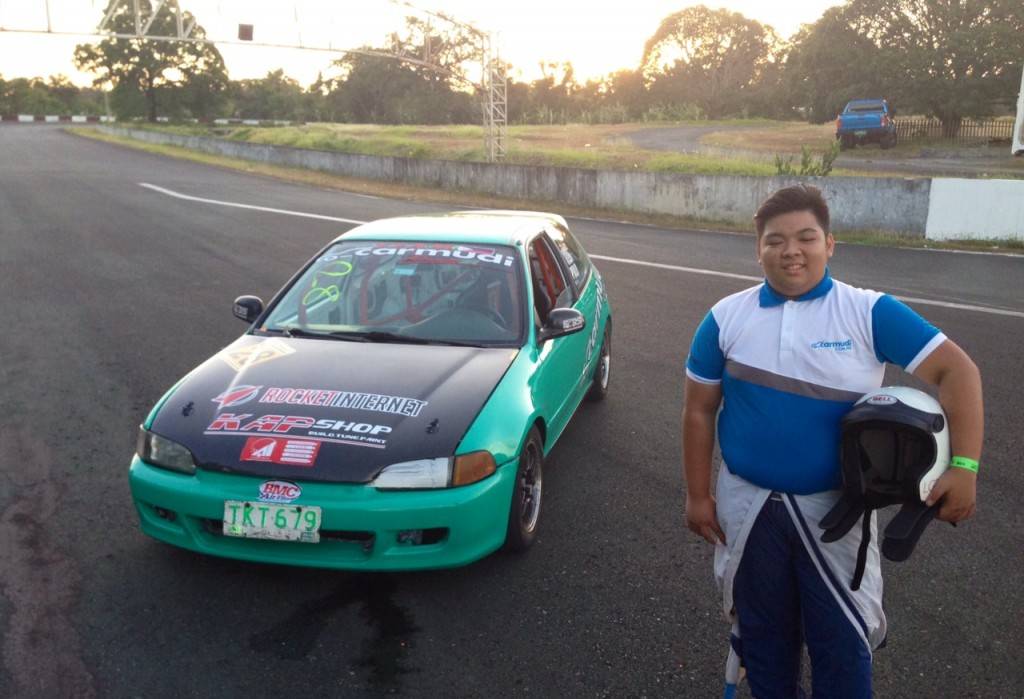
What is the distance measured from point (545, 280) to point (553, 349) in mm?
643

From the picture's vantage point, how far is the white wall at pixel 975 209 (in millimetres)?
14766

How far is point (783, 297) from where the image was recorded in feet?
8.45

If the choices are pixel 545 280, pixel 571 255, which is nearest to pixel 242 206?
pixel 571 255

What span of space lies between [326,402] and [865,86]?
167 feet

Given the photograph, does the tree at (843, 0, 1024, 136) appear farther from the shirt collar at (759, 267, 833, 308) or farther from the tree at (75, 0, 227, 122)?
the tree at (75, 0, 227, 122)

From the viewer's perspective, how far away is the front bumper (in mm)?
3691

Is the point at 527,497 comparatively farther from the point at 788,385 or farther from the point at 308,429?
the point at 788,385

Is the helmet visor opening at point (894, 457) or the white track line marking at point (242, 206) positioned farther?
the white track line marking at point (242, 206)

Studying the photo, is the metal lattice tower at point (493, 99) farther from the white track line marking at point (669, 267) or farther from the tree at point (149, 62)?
the tree at point (149, 62)

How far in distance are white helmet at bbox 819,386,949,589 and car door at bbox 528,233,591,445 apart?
2.25m

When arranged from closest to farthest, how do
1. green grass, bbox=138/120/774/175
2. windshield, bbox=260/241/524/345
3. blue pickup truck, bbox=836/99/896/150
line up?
windshield, bbox=260/241/524/345 < green grass, bbox=138/120/774/175 < blue pickup truck, bbox=836/99/896/150

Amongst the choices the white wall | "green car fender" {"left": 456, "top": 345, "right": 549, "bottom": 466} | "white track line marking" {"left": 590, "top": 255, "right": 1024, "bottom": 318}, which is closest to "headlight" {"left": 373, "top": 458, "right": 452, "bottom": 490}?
"green car fender" {"left": 456, "top": 345, "right": 549, "bottom": 466}

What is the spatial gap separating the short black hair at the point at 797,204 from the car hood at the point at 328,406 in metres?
1.82

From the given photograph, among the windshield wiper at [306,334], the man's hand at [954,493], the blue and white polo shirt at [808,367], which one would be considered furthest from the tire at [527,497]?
the man's hand at [954,493]
